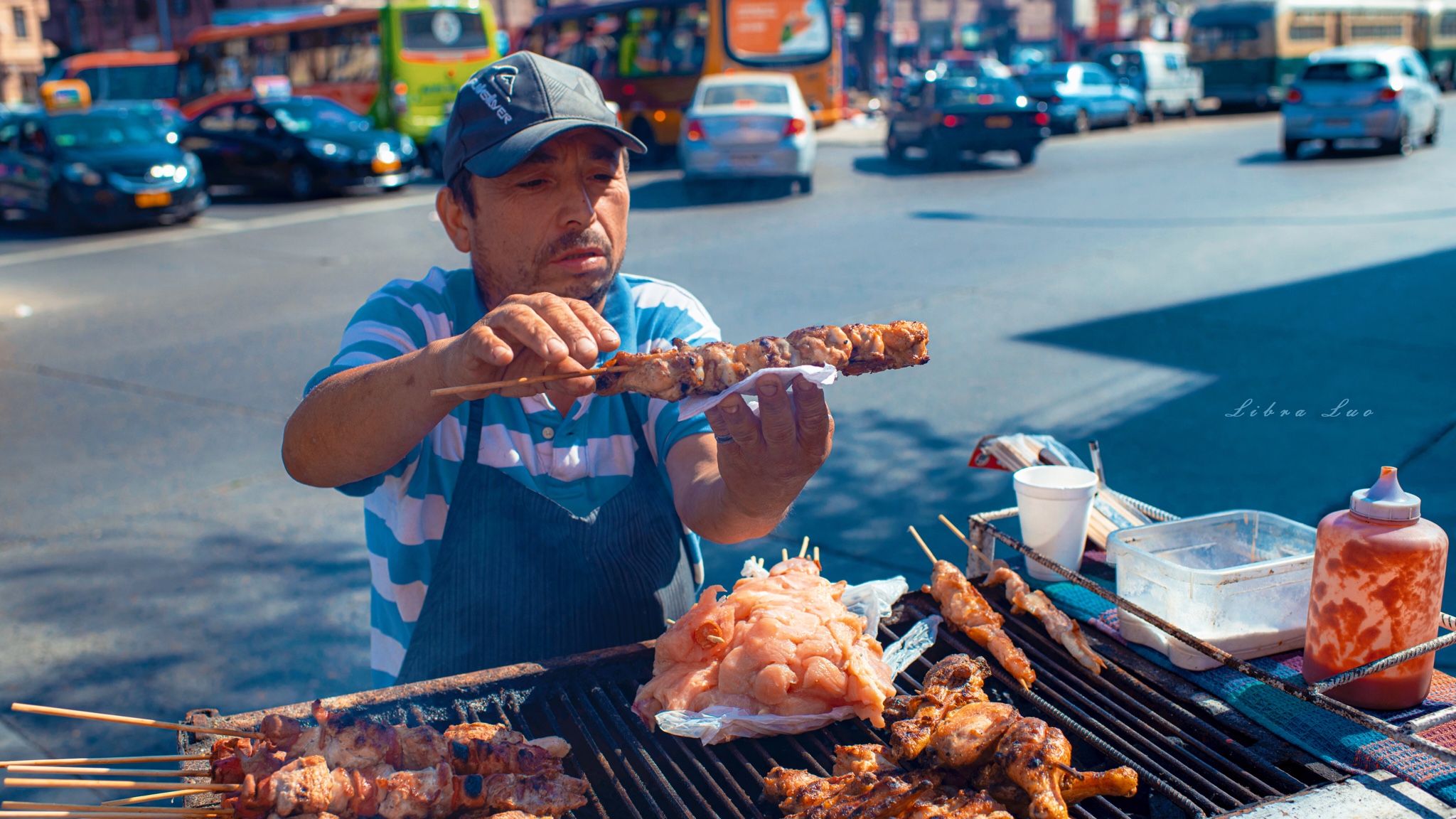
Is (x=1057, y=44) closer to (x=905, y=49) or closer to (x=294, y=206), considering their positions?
(x=905, y=49)

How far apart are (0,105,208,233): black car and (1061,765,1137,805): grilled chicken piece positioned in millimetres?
17578

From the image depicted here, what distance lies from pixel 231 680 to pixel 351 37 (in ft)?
74.4

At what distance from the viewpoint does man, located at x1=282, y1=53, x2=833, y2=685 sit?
2.46 meters

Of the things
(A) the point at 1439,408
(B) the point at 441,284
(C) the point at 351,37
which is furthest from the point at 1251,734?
(C) the point at 351,37

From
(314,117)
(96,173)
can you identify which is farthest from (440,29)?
(96,173)

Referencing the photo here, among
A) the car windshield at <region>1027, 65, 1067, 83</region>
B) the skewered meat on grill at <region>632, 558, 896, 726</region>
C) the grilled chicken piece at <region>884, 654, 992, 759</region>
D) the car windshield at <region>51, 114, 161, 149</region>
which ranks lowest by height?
the grilled chicken piece at <region>884, 654, 992, 759</region>

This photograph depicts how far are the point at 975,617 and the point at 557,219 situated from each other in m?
1.33

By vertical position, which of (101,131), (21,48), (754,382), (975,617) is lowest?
(975,617)

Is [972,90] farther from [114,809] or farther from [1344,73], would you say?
[114,809]

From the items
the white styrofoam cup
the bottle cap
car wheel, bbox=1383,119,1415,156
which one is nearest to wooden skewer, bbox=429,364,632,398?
the white styrofoam cup

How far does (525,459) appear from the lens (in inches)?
102

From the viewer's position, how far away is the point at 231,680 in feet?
14.7

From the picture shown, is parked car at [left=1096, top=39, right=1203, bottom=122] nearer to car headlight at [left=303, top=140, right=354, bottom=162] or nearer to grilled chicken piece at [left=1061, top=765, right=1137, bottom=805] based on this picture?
car headlight at [left=303, top=140, right=354, bottom=162]

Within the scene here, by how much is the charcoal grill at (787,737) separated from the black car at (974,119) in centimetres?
1830
